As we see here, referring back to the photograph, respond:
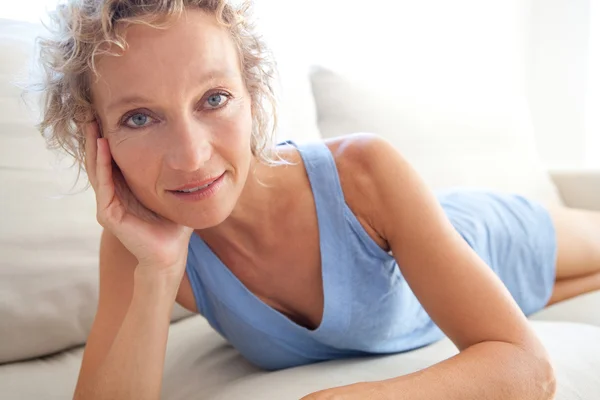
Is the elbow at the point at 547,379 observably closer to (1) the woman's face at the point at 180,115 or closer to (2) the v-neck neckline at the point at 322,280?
(2) the v-neck neckline at the point at 322,280

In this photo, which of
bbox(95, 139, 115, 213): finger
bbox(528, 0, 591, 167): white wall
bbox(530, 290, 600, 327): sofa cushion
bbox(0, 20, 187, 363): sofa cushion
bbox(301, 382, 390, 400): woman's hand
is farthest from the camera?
bbox(528, 0, 591, 167): white wall

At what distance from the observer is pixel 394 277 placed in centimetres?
124

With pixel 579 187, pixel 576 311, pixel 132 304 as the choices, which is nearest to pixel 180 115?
pixel 132 304

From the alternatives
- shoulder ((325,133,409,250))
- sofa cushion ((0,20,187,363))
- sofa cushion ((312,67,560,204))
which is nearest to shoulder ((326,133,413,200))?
shoulder ((325,133,409,250))

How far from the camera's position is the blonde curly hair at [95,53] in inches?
36.2

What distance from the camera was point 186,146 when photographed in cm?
92

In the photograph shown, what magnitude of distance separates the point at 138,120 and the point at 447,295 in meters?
0.52

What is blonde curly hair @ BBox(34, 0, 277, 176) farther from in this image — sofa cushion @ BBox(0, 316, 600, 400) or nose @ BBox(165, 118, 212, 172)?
sofa cushion @ BBox(0, 316, 600, 400)

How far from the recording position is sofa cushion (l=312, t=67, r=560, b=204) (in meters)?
1.92

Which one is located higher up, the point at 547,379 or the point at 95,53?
the point at 95,53

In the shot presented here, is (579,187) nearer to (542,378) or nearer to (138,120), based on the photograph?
(542,378)

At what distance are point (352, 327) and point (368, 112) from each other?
2.89 feet

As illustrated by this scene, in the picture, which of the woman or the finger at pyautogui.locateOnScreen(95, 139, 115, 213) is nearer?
the woman

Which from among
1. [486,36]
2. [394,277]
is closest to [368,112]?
[394,277]
